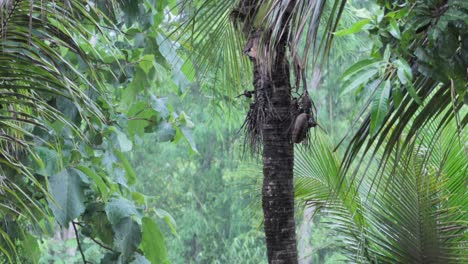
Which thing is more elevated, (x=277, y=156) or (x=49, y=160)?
(x=277, y=156)

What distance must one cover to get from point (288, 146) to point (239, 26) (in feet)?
1.77

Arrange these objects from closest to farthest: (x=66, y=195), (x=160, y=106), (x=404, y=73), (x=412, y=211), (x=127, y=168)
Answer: (x=404, y=73), (x=66, y=195), (x=127, y=168), (x=160, y=106), (x=412, y=211)

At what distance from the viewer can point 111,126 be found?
9.76ft

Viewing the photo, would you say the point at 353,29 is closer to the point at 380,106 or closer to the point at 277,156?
the point at 380,106

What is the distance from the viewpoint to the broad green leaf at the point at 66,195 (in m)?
2.56

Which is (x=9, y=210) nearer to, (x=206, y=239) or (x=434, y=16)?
(x=434, y=16)

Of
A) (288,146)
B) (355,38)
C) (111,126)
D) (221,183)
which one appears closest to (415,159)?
(288,146)

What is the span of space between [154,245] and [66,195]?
55 cm

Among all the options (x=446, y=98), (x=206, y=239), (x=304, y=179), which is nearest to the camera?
(x=446, y=98)

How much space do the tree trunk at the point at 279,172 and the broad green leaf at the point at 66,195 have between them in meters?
0.86

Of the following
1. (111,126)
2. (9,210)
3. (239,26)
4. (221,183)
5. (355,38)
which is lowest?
(9,210)

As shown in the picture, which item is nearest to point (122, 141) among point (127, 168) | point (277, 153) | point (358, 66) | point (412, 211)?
point (127, 168)

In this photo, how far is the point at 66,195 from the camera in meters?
2.58

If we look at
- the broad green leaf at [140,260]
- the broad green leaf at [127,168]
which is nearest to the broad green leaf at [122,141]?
the broad green leaf at [127,168]
